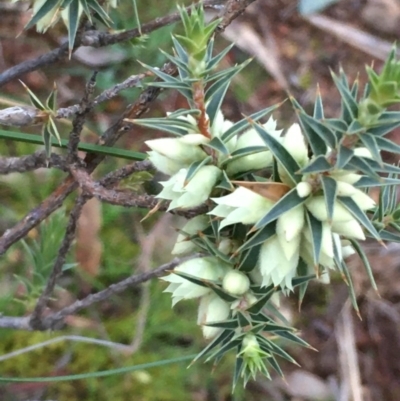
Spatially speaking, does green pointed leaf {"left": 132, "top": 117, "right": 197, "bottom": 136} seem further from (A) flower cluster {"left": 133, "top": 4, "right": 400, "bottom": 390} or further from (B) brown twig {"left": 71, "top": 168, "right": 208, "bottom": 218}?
(B) brown twig {"left": 71, "top": 168, "right": 208, "bottom": 218}

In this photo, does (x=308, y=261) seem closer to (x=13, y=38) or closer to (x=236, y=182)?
(x=236, y=182)

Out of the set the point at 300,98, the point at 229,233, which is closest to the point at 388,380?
the point at 300,98

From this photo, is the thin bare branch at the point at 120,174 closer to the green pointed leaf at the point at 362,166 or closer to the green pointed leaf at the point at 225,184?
the green pointed leaf at the point at 225,184

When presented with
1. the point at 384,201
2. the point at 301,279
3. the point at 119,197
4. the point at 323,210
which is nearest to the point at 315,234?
the point at 323,210

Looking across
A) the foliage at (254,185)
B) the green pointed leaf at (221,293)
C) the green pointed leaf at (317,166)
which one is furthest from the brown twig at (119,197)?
the green pointed leaf at (317,166)

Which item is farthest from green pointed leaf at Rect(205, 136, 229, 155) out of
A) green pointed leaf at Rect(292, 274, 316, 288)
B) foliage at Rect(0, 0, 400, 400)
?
green pointed leaf at Rect(292, 274, 316, 288)

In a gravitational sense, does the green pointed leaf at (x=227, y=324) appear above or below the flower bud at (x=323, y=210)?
below
